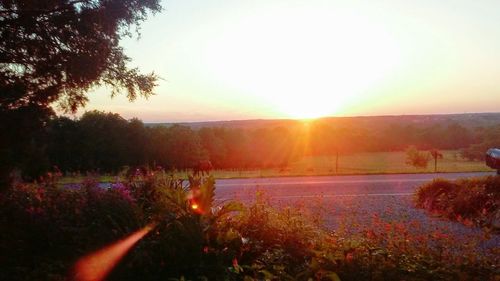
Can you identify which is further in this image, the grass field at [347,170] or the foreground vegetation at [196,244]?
the grass field at [347,170]

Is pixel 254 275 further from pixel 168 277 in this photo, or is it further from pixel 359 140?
pixel 359 140

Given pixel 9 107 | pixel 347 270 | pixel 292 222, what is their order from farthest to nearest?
pixel 9 107 → pixel 292 222 → pixel 347 270

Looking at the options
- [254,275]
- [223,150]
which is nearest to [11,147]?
[254,275]

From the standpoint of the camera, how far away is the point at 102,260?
575 centimetres

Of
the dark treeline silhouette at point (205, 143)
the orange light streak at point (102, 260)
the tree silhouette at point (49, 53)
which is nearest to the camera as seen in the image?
the orange light streak at point (102, 260)

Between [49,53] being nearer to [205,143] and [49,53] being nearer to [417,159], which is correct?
[417,159]

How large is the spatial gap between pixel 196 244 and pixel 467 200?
Result: 668cm

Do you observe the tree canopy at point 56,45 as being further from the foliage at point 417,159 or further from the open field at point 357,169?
the foliage at point 417,159

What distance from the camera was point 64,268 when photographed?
5641 millimetres

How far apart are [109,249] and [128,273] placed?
423 mm

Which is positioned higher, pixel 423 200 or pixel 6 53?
pixel 6 53

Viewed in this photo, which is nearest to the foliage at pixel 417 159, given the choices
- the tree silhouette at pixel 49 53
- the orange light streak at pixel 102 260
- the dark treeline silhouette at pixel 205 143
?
the dark treeline silhouette at pixel 205 143

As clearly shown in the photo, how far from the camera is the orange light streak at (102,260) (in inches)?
217

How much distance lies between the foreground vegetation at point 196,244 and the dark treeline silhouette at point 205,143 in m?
3.97
